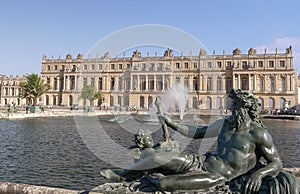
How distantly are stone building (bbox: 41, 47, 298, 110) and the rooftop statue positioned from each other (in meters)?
51.7

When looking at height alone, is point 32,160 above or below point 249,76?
below

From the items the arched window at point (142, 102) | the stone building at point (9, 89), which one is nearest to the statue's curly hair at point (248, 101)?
the arched window at point (142, 102)

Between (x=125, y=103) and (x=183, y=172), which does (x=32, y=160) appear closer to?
(x=183, y=172)

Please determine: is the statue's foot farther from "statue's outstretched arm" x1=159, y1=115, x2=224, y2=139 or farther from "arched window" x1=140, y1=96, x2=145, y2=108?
"arched window" x1=140, y1=96, x2=145, y2=108

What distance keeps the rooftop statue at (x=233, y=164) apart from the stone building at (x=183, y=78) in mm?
51660

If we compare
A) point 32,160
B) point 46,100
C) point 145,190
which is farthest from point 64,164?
point 46,100

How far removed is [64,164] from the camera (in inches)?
326

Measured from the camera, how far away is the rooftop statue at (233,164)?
2805 mm

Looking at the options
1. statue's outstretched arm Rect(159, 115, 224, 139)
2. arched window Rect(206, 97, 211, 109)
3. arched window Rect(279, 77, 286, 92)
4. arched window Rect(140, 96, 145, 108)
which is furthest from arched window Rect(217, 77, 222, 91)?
statue's outstretched arm Rect(159, 115, 224, 139)

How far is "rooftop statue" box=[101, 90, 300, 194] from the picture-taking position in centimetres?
280

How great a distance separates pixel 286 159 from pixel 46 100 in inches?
2949

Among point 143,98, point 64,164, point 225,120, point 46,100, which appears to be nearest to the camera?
point 225,120

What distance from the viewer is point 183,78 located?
66.8 m

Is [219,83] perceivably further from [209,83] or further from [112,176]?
[112,176]
